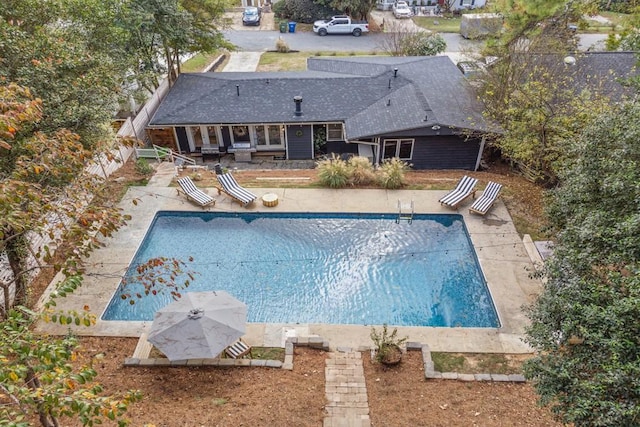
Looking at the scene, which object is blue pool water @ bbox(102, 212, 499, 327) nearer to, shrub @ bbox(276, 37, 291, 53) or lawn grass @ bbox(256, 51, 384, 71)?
lawn grass @ bbox(256, 51, 384, 71)

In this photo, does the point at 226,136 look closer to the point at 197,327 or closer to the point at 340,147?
the point at 340,147

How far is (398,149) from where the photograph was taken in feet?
65.1

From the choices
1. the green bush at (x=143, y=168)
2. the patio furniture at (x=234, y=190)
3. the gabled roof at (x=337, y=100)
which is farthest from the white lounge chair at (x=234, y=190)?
the gabled roof at (x=337, y=100)

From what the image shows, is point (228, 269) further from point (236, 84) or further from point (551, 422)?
point (236, 84)

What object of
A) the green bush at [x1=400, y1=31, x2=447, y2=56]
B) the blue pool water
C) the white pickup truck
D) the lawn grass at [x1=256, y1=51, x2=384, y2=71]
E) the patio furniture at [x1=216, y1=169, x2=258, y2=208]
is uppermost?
the green bush at [x1=400, y1=31, x2=447, y2=56]

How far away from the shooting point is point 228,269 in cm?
1424

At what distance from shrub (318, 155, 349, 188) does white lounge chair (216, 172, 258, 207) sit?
3072 mm

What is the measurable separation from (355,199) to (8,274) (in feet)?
39.3

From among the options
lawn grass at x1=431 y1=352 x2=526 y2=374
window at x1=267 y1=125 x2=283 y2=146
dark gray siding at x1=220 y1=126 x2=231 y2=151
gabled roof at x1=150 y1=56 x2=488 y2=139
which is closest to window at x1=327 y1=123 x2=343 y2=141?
gabled roof at x1=150 y1=56 x2=488 y2=139

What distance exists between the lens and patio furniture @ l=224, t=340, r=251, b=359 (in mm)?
A: 10459

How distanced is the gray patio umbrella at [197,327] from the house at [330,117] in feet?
36.9

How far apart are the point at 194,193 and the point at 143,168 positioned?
333 centimetres

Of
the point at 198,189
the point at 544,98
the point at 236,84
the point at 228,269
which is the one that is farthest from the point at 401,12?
the point at 228,269

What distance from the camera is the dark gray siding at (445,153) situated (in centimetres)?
1928
